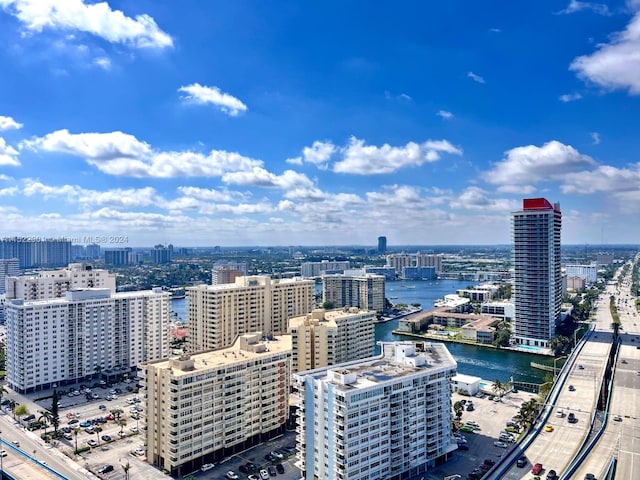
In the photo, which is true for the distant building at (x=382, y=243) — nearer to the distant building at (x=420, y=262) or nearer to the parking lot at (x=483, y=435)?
the distant building at (x=420, y=262)

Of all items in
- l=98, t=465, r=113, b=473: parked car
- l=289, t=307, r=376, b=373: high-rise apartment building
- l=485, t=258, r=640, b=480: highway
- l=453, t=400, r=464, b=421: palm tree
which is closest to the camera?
l=485, t=258, r=640, b=480: highway

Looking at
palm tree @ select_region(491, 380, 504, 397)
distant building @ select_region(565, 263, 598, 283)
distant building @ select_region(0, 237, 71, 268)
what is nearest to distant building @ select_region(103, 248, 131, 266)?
distant building @ select_region(0, 237, 71, 268)

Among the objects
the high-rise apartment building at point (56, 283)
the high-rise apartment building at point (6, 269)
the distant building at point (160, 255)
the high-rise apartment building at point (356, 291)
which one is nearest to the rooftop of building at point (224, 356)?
the high-rise apartment building at point (56, 283)

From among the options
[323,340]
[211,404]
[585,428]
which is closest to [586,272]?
[585,428]

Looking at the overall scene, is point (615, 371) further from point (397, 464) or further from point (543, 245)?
point (397, 464)

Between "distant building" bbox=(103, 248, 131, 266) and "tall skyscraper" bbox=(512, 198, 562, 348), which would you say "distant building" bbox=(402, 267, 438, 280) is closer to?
"distant building" bbox=(103, 248, 131, 266)

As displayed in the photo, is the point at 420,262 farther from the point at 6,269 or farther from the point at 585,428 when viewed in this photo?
the point at 585,428
